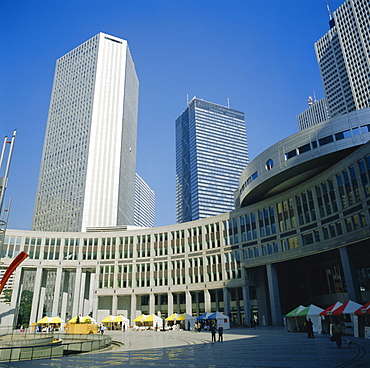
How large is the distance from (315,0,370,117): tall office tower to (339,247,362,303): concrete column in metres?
124

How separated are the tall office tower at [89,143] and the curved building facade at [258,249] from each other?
56633mm

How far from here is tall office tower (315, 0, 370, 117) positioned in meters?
155

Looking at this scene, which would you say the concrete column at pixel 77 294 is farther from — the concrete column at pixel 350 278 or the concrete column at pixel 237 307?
Result: the concrete column at pixel 350 278

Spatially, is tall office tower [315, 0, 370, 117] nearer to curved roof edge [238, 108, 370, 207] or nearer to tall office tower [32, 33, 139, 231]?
tall office tower [32, 33, 139, 231]

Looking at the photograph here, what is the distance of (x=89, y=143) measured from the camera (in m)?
150

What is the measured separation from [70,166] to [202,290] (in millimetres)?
101812

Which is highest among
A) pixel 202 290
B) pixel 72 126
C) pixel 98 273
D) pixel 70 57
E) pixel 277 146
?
pixel 70 57

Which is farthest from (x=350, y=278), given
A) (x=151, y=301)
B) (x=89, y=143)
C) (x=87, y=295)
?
(x=89, y=143)

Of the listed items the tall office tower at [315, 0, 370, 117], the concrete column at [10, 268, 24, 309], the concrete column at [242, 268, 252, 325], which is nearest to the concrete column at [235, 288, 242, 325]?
the concrete column at [242, 268, 252, 325]

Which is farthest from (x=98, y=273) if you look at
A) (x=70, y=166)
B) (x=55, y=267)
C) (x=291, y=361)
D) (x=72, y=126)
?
(x=72, y=126)

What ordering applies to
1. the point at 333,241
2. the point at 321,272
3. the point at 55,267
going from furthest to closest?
the point at 55,267 < the point at 321,272 < the point at 333,241

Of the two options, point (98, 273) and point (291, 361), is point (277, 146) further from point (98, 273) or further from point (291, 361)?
point (98, 273)

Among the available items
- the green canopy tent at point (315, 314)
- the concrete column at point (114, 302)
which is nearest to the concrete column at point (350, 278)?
the green canopy tent at point (315, 314)

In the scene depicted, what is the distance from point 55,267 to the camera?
267ft
